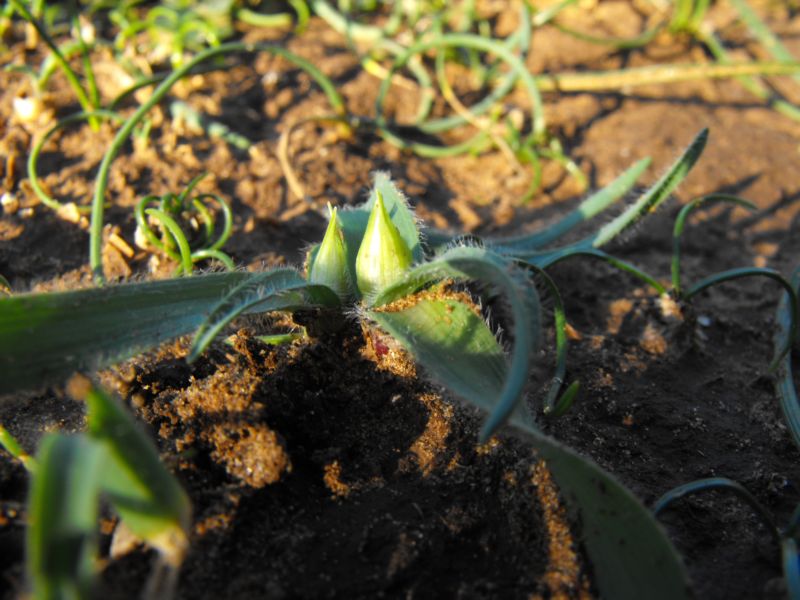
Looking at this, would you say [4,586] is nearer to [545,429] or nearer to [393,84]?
[545,429]

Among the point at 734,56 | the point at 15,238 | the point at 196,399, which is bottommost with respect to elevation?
the point at 15,238

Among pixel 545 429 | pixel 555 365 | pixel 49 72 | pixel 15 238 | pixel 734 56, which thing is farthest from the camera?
pixel 734 56

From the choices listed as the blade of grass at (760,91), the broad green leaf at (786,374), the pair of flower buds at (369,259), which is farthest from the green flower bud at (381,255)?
the blade of grass at (760,91)

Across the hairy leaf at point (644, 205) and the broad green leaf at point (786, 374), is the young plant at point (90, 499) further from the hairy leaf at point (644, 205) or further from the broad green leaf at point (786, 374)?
the broad green leaf at point (786, 374)

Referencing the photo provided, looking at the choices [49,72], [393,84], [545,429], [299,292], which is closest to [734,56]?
[393,84]

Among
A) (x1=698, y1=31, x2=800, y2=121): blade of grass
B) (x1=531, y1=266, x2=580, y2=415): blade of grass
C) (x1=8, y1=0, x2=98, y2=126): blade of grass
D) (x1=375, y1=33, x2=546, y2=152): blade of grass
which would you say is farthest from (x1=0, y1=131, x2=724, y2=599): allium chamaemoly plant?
(x1=698, y1=31, x2=800, y2=121): blade of grass

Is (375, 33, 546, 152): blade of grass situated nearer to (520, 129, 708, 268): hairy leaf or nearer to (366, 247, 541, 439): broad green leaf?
(520, 129, 708, 268): hairy leaf
